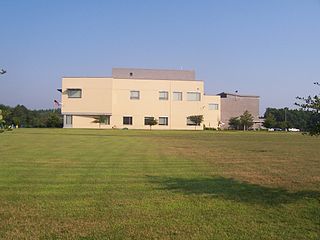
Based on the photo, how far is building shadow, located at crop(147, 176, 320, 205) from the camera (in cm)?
1025

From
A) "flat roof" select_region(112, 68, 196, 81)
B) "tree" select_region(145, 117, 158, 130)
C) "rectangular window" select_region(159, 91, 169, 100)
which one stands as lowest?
"tree" select_region(145, 117, 158, 130)

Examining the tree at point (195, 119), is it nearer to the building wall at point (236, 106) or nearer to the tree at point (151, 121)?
the tree at point (151, 121)

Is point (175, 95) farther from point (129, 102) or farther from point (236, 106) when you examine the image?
point (236, 106)

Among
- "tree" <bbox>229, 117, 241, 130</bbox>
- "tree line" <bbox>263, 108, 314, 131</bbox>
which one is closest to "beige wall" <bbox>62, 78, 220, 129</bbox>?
"tree" <bbox>229, 117, 241, 130</bbox>

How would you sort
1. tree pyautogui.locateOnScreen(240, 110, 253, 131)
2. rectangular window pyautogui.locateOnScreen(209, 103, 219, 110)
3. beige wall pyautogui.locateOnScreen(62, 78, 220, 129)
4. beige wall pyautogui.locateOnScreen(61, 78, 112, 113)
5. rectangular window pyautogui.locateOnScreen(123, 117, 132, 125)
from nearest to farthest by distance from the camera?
beige wall pyautogui.locateOnScreen(61, 78, 112, 113) < beige wall pyautogui.locateOnScreen(62, 78, 220, 129) < rectangular window pyautogui.locateOnScreen(123, 117, 132, 125) < rectangular window pyautogui.locateOnScreen(209, 103, 219, 110) < tree pyautogui.locateOnScreen(240, 110, 253, 131)

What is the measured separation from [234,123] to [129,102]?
29827mm

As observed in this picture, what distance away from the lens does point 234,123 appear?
10981cm

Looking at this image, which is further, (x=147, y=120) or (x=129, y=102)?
(x=129, y=102)

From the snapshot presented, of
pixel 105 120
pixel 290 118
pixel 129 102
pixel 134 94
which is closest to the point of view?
pixel 105 120

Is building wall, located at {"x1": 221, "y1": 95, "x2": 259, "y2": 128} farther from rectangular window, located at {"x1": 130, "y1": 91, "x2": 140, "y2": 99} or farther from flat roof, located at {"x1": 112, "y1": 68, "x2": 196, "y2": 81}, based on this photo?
rectangular window, located at {"x1": 130, "y1": 91, "x2": 140, "y2": 99}

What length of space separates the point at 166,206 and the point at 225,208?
1.22m

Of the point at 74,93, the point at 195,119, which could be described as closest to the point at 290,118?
the point at 195,119

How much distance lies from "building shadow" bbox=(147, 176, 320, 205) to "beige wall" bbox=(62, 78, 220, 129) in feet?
263

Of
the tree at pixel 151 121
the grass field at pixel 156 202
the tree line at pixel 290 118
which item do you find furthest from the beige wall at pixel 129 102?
the grass field at pixel 156 202
